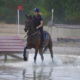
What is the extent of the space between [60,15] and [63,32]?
17.5 metres

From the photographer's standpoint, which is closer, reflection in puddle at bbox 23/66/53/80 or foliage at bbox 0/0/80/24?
reflection in puddle at bbox 23/66/53/80

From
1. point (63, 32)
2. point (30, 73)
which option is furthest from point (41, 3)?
point (30, 73)

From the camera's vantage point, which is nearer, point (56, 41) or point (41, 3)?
point (56, 41)

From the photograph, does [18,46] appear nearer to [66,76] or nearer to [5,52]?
[5,52]

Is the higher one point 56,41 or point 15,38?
point 15,38

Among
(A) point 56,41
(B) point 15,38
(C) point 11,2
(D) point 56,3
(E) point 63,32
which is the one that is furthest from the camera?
(C) point 11,2

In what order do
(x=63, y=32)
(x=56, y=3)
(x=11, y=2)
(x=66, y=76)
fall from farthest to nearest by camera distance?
(x=11, y=2)
(x=56, y=3)
(x=63, y=32)
(x=66, y=76)

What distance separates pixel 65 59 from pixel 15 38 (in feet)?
8.55

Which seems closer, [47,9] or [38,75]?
[38,75]

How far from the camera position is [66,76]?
38.4ft

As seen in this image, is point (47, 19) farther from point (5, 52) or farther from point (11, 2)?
point (5, 52)

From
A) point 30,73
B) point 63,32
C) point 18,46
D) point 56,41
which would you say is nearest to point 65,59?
point 18,46

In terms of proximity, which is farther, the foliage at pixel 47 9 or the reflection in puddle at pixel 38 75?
the foliage at pixel 47 9

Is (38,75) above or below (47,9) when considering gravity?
above
